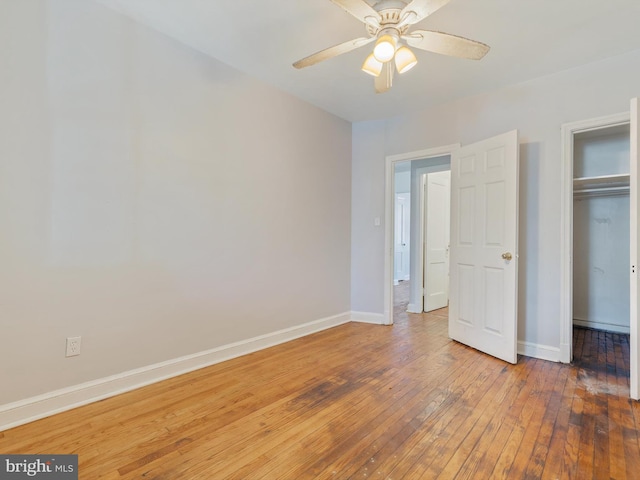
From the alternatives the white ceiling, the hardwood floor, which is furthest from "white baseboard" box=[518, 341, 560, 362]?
the white ceiling

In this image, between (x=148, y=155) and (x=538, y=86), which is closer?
(x=148, y=155)

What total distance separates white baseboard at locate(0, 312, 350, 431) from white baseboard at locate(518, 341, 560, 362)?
88.6 inches

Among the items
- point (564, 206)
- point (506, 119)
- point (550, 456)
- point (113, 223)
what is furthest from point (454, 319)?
point (113, 223)

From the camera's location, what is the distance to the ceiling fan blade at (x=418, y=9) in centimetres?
155

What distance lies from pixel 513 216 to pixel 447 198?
2.45 m

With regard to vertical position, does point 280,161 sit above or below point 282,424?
above

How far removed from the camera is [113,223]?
213 centimetres

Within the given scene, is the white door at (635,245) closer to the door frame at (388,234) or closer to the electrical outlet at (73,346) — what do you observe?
the door frame at (388,234)

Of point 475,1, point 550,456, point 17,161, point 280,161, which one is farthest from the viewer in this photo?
point 280,161

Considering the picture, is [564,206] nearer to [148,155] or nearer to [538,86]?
[538,86]

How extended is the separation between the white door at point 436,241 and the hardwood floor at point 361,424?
2.03 metres

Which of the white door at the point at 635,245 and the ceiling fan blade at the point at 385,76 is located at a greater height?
the ceiling fan blade at the point at 385,76

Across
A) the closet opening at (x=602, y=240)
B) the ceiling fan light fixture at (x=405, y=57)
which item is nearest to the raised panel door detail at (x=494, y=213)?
the closet opening at (x=602, y=240)

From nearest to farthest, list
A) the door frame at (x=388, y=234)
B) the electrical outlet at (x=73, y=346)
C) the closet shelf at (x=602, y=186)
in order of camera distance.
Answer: the electrical outlet at (x=73, y=346), the closet shelf at (x=602, y=186), the door frame at (x=388, y=234)
